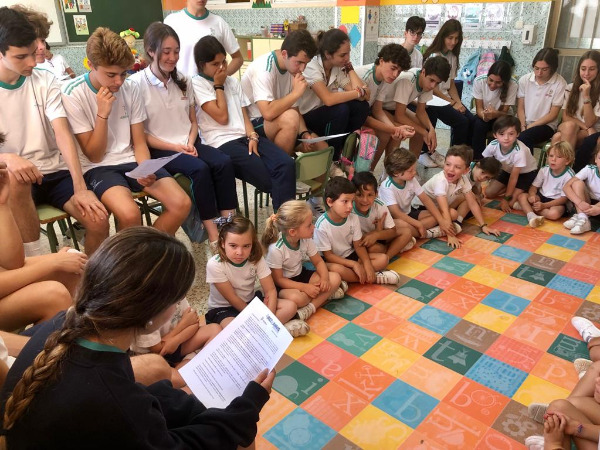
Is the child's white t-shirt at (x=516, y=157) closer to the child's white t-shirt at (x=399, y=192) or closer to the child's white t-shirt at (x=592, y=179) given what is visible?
the child's white t-shirt at (x=592, y=179)

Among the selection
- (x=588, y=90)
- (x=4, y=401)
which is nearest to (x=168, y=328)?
(x=4, y=401)

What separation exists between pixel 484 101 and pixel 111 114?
3.28 metres

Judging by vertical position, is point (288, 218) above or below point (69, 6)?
below

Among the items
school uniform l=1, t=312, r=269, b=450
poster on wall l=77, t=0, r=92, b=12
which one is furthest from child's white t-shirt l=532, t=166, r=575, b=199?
poster on wall l=77, t=0, r=92, b=12

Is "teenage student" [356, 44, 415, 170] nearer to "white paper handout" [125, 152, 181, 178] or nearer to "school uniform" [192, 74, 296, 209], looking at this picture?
"school uniform" [192, 74, 296, 209]

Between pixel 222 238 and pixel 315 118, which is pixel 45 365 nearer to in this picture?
pixel 222 238

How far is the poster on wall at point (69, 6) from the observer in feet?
19.4

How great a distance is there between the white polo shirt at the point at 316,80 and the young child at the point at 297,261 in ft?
4.07

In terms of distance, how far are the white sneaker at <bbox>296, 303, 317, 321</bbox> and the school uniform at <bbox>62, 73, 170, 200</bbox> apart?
3.28 feet

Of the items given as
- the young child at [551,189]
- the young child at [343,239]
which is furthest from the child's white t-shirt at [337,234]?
the young child at [551,189]

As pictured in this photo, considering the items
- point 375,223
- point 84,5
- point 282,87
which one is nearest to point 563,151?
A: point 375,223

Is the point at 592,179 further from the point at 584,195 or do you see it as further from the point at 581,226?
the point at 581,226

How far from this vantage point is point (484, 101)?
164 inches

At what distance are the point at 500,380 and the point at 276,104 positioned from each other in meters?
1.98
